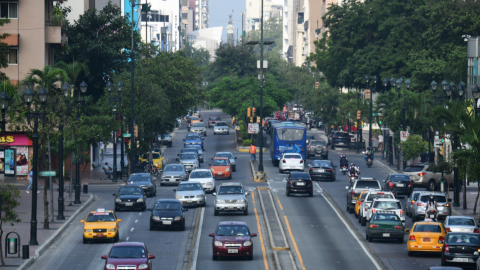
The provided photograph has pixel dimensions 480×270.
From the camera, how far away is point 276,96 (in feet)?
323

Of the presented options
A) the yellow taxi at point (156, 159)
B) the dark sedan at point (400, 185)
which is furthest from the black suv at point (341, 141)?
the dark sedan at point (400, 185)

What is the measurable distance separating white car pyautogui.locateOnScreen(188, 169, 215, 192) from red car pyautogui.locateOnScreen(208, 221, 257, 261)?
20840 millimetres

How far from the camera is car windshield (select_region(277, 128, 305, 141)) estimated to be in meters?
70.7

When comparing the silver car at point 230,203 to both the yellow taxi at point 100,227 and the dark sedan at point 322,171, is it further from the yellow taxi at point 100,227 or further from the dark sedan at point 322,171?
the dark sedan at point 322,171

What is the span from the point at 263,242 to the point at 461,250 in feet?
32.3

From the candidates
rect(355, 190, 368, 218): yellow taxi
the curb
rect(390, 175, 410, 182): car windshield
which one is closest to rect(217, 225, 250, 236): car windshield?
the curb

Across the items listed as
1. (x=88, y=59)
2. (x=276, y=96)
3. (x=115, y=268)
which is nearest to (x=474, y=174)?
(x=115, y=268)

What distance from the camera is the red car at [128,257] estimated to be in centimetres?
2677

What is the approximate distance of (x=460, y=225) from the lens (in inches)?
1332

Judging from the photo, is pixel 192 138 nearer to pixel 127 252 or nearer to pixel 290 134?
pixel 290 134

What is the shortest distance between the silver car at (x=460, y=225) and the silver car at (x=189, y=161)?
112 feet

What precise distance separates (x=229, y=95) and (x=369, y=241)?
62163 mm

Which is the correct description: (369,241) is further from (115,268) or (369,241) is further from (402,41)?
(402,41)

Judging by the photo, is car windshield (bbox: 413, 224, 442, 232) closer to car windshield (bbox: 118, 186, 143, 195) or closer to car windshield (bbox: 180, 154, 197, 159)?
car windshield (bbox: 118, 186, 143, 195)
